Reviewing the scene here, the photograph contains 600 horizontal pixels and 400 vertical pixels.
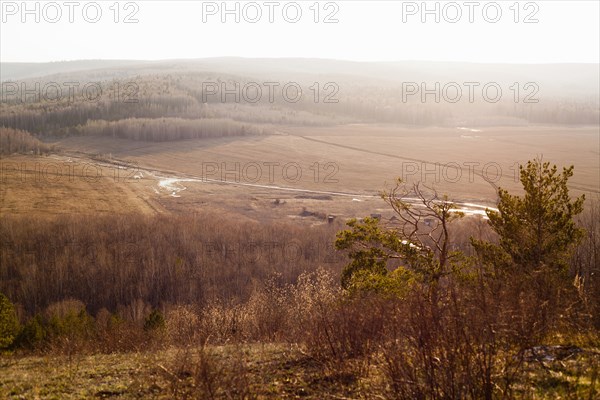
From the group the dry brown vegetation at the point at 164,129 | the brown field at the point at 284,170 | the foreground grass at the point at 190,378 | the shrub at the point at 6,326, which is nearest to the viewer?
the foreground grass at the point at 190,378

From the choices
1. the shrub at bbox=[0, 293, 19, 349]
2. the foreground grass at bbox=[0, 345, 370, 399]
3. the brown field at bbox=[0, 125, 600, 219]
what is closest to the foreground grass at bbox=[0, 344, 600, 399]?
the foreground grass at bbox=[0, 345, 370, 399]

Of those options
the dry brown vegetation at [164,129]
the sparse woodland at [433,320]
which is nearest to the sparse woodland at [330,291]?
the sparse woodland at [433,320]

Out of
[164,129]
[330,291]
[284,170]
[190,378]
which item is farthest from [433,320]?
[164,129]

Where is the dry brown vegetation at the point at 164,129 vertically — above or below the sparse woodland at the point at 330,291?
above

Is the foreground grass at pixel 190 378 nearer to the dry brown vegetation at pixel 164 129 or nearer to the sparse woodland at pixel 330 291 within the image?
the sparse woodland at pixel 330 291

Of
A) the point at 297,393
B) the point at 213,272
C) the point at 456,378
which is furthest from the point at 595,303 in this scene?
the point at 213,272

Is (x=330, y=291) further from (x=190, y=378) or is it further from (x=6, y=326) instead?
(x=190, y=378)

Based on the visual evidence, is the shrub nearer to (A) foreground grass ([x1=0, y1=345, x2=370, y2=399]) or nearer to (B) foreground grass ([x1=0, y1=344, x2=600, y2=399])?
(B) foreground grass ([x1=0, y1=344, x2=600, y2=399])
